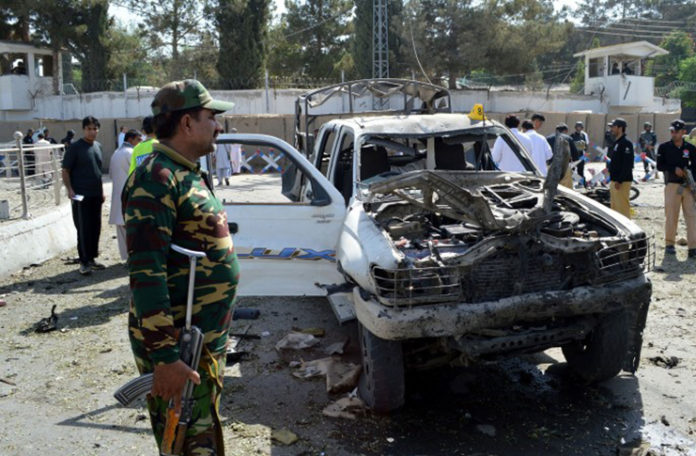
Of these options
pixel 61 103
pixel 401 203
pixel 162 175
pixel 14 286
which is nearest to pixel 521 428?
pixel 401 203

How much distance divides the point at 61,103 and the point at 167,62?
821 centimetres

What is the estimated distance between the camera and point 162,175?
222 cm

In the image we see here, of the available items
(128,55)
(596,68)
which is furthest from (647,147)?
(128,55)

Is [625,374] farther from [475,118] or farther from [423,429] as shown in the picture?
[475,118]

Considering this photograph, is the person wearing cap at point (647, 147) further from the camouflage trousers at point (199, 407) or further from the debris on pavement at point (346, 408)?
the camouflage trousers at point (199, 407)

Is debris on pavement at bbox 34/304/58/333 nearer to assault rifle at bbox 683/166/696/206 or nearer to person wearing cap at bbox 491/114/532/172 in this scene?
person wearing cap at bbox 491/114/532/172

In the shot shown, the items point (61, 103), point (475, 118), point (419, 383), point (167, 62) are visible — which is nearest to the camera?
point (419, 383)

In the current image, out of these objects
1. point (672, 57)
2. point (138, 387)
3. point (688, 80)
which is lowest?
point (138, 387)

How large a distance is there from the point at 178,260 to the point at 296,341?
321cm

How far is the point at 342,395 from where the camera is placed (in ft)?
14.4

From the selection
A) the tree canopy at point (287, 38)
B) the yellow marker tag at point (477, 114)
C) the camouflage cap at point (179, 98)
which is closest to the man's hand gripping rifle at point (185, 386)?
the camouflage cap at point (179, 98)

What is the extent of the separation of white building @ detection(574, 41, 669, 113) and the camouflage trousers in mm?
40118

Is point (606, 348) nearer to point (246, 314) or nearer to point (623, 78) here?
point (246, 314)

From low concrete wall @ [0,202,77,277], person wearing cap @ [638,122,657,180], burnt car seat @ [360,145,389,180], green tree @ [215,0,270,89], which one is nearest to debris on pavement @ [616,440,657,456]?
burnt car seat @ [360,145,389,180]
